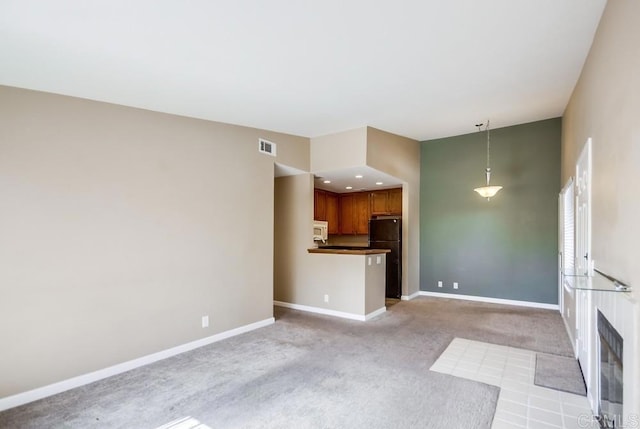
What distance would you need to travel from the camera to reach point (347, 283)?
204 inches

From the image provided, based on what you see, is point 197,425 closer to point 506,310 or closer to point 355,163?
point 355,163

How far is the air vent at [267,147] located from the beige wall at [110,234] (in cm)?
23

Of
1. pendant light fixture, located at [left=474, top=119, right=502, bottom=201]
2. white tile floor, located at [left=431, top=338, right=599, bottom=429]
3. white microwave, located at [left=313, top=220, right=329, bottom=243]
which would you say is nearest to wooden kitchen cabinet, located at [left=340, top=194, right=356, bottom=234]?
white microwave, located at [left=313, top=220, right=329, bottom=243]

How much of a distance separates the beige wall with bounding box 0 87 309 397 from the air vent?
230 mm

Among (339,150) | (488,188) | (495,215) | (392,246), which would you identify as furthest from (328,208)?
(488,188)

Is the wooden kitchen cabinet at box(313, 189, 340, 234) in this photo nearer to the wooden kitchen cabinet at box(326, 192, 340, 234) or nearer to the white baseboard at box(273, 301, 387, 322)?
the wooden kitchen cabinet at box(326, 192, 340, 234)

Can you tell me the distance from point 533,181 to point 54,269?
6.85 meters

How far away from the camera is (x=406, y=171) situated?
6441mm

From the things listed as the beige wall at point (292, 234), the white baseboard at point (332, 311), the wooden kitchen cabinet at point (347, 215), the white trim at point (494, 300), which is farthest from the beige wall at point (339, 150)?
the white trim at point (494, 300)

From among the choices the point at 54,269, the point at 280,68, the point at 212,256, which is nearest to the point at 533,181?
the point at 280,68

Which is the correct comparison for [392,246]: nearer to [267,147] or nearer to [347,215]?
[347,215]

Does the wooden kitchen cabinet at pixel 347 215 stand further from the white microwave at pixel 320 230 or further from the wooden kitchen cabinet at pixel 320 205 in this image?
the white microwave at pixel 320 230

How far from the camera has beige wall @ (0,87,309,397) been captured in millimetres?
2711

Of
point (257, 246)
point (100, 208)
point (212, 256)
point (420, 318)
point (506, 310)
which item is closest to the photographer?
point (100, 208)
